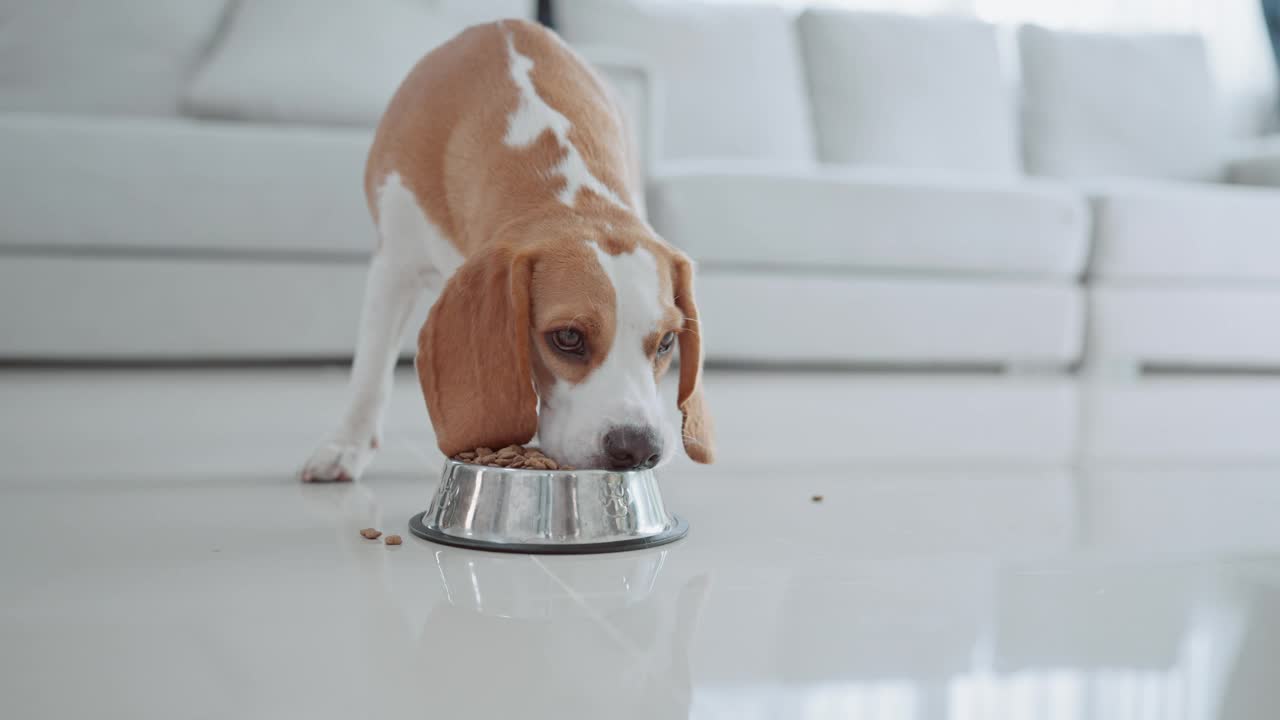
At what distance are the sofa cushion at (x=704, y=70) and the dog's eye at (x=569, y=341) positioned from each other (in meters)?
2.59

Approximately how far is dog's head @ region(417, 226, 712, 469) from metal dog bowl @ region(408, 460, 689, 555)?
0.04 m

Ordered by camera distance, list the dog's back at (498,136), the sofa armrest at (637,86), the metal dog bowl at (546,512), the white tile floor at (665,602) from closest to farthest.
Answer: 1. the white tile floor at (665,602)
2. the metal dog bowl at (546,512)
3. the dog's back at (498,136)
4. the sofa armrest at (637,86)

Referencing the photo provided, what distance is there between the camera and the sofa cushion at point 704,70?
13.0 feet

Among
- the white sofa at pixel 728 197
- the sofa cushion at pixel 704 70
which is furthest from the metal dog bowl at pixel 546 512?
the sofa cushion at pixel 704 70

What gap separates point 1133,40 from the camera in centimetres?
464

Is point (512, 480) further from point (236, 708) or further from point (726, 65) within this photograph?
point (726, 65)

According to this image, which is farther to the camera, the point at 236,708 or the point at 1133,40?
the point at 1133,40

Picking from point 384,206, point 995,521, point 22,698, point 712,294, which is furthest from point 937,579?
point 712,294

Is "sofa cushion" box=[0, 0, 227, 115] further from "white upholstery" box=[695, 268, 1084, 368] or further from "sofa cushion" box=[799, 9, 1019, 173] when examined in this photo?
"sofa cushion" box=[799, 9, 1019, 173]

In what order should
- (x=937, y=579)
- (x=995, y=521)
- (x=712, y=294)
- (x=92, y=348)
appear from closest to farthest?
(x=937, y=579) → (x=995, y=521) → (x=92, y=348) → (x=712, y=294)

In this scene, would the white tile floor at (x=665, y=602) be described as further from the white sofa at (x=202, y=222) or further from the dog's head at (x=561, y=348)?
the white sofa at (x=202, y=222)

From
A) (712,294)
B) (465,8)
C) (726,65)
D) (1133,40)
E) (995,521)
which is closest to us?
(995,521)

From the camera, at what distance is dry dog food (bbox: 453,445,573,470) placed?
51.9 inches

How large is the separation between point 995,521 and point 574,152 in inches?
30.4
